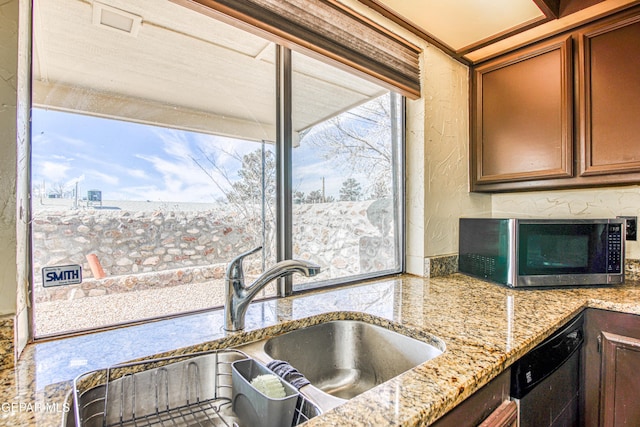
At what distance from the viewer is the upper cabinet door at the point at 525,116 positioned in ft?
5.04

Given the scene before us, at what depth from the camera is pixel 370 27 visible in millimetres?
1399

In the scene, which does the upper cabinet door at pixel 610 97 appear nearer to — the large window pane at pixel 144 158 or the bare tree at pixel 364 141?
the bare tree at pixel 364 141

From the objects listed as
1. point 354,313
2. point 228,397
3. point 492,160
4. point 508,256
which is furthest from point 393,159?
point 228,397


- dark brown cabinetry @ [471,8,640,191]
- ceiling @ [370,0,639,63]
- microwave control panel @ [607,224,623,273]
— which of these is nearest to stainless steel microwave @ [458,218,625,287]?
microwave control panel @ [607,224,623,273]

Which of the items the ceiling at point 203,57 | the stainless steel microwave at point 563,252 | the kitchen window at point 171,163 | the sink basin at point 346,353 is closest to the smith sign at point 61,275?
the kitchen window at point 171,163

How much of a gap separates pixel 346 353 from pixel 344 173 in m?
0.81

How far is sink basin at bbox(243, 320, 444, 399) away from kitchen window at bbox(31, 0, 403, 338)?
0.97 ft

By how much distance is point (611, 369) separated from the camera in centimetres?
113

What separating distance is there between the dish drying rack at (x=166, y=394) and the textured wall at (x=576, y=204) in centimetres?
183

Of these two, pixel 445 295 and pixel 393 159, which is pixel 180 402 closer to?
pixel 445 295

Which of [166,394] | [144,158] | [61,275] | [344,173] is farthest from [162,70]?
[166,394]

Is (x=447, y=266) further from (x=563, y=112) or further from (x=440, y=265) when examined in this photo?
(x=563, y=112)

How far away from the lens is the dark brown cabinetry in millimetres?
1387

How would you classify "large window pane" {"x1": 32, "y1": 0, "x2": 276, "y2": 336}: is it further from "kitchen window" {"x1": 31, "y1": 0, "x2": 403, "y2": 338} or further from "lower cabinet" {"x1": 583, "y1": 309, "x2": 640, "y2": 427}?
"lower cabinet" {"x1": 583, "y1": 309, "x2": 640, "y2": 427}
